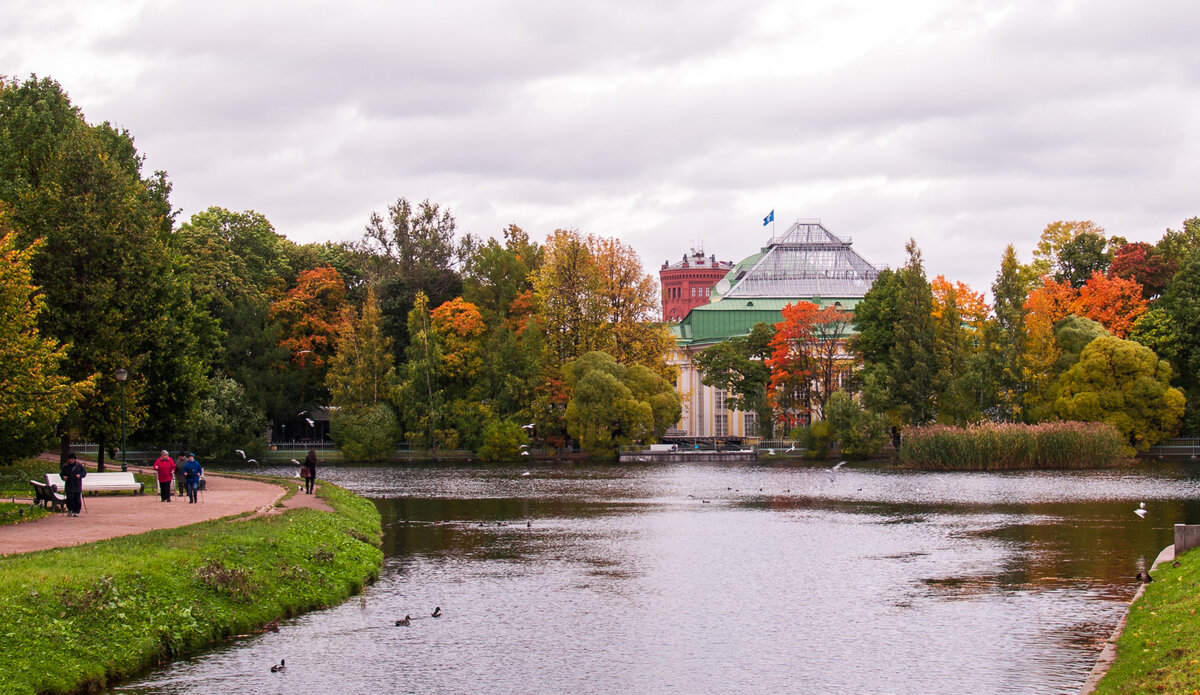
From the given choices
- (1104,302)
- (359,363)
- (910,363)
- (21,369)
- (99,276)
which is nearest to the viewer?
(21,369)

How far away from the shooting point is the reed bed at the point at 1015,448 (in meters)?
64.9

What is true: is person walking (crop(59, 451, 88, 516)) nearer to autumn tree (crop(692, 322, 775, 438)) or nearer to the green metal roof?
autumn tree (crop(692, 322, 775, 438))

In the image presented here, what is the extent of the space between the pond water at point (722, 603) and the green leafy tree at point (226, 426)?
3895cm

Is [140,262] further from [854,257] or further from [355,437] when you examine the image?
[854,257]

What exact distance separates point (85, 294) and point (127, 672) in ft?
79.7

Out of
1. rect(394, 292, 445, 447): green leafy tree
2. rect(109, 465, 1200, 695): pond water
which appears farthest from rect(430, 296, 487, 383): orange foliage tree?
rect(109, 465, 1200, 695): pond water

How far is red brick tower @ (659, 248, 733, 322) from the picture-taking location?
193000mm

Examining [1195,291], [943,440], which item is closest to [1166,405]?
[1195,291]

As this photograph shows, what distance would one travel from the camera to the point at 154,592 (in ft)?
60.6

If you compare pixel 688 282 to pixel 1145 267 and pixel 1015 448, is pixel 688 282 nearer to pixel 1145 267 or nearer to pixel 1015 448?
pixel 1145 267

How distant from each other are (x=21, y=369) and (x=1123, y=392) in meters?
63.4

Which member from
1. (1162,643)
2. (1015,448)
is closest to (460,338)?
(1015,448)

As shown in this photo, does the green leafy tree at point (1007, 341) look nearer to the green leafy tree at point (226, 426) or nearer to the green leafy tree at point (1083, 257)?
the green leafy tree at point (1083, 257)

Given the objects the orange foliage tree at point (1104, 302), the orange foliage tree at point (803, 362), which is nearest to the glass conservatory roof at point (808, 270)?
the orange foliage tree at point (803, 362)
